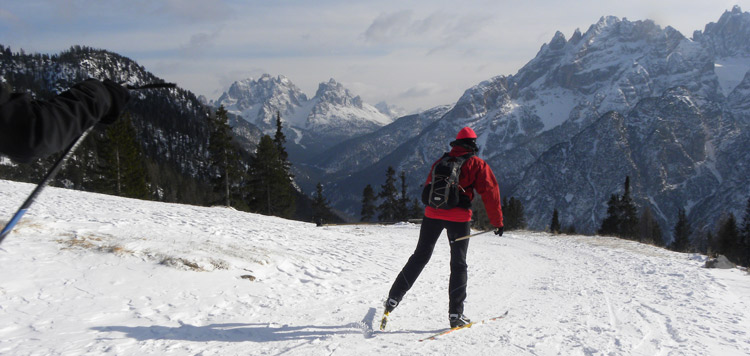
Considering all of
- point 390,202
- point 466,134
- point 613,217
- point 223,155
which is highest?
point 223,155

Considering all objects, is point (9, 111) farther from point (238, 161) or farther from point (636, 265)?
point (238, 161)

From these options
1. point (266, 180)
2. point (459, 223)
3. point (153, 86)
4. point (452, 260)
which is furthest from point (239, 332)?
point (266, 180)

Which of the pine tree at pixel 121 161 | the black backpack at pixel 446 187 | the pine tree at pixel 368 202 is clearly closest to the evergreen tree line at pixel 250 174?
the pine tree at pixel 121 161

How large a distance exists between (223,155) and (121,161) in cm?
1072

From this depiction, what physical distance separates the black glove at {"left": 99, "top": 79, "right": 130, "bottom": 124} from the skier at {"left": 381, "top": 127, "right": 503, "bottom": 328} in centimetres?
383

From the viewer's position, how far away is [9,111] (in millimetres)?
1891

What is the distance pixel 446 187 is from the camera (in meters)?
5.47

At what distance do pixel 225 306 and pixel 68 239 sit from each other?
3.89 meters

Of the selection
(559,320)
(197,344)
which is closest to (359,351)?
(197,344)

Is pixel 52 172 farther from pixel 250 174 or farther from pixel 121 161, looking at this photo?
pixel 121 161

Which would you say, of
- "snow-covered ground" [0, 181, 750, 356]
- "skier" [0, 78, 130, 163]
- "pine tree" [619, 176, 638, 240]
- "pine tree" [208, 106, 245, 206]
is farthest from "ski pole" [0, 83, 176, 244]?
"pine tree" [619, 176, 638, 240]

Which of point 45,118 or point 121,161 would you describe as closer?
point 45,118

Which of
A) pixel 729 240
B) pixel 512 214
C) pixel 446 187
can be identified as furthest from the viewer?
pixel 512 214

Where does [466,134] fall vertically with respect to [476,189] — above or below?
above
